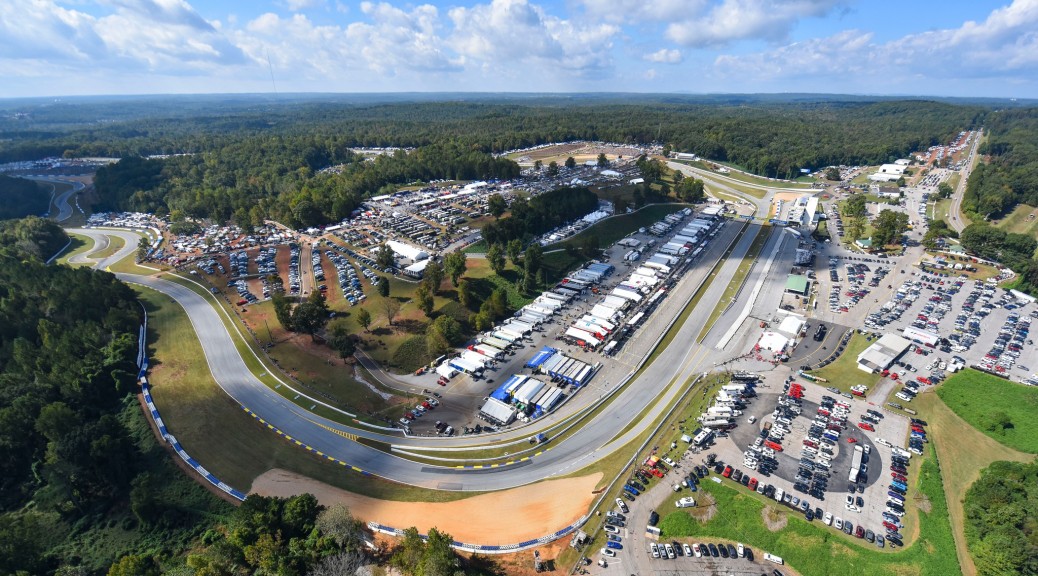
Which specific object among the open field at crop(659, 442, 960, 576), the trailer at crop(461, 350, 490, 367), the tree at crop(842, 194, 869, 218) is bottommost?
the open field at crop(659, 442, 960, 576)

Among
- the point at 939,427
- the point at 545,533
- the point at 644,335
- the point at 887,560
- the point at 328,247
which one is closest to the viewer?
the point at 887,560

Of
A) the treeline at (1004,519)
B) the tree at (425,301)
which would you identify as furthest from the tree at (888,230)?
the tree at (425,301)

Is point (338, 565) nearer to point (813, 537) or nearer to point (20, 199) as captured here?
point (813, 537)

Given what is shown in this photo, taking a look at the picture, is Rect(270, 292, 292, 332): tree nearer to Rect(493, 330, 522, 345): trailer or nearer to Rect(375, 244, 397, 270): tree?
Rect(375, 244, 397, 270): tree

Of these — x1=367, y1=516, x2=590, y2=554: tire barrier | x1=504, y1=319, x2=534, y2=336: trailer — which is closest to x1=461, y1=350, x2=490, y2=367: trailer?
x1=504, y1=319, x2=534, y2=336: trailer

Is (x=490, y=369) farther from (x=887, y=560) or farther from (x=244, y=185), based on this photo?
(x=244, y=185)

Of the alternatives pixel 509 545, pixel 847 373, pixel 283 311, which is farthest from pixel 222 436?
pixel 847 373

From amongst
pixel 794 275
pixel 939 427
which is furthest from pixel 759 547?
pixel 794 275
